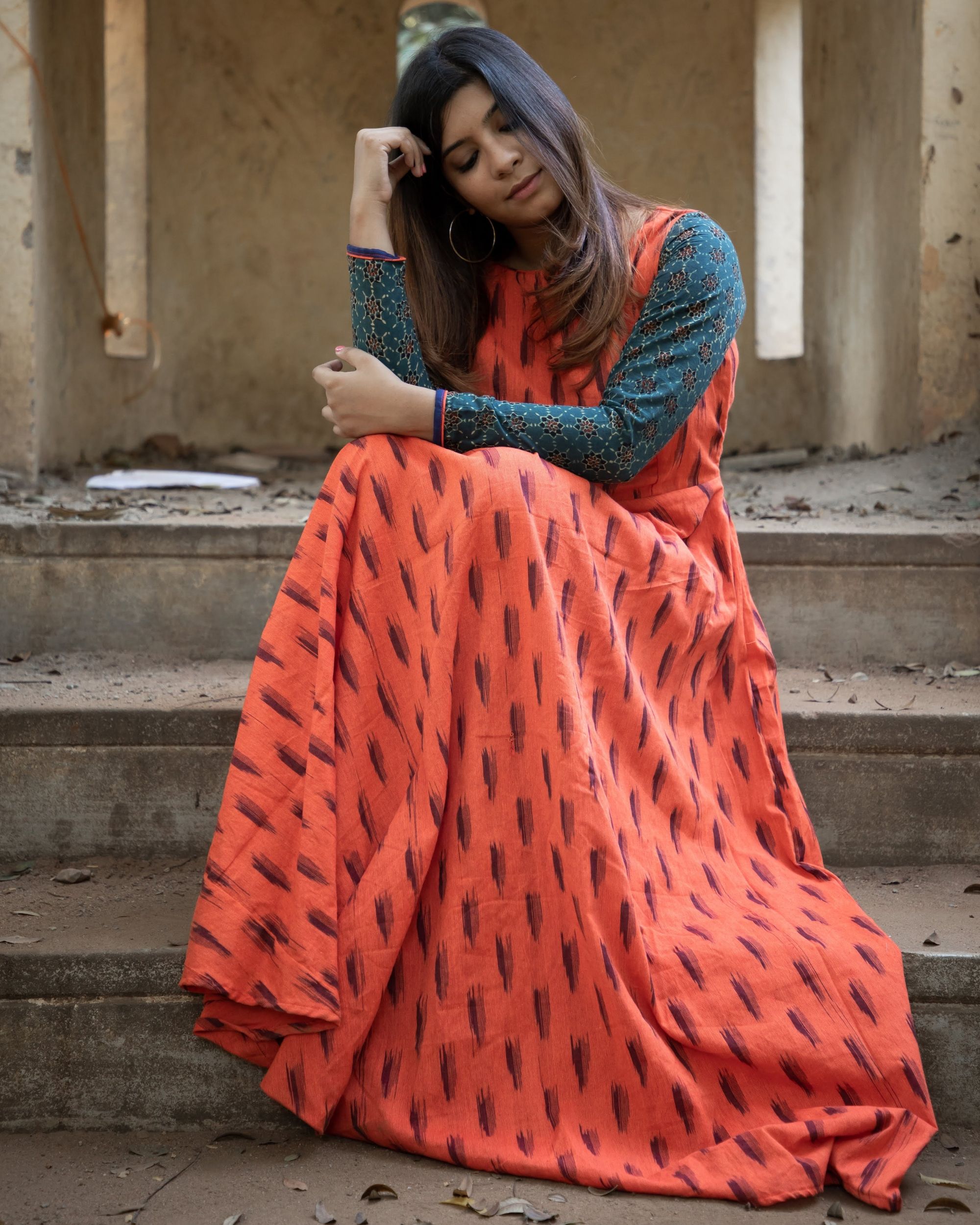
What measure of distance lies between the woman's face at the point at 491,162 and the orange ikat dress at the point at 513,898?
0.36 metres

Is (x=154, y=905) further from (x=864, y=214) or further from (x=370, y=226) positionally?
(x=864, y=214)

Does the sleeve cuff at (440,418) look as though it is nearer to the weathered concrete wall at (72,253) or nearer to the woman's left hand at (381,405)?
the woman's left hand at (381,405)

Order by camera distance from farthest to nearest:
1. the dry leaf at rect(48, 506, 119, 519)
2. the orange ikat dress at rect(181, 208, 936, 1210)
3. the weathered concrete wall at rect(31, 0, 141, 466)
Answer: the weathered concrete wall at rect(31, 0, 141, 466) → the dry leaf at rect(48, 506, 119, 519) → the orange ikat dress at rect(181, 208, 936, 1210)

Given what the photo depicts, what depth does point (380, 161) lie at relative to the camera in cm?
178

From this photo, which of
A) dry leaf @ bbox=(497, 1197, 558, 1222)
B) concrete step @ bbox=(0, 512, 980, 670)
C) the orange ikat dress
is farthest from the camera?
concrete step @ bbox=(0, 512, 980, 670)

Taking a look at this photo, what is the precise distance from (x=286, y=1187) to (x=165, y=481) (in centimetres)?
281

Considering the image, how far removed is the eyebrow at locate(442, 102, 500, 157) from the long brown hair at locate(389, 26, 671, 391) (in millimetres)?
13

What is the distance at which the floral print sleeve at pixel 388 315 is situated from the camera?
1.79 m

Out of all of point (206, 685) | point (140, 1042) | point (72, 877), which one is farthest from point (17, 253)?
point (140, 1042)

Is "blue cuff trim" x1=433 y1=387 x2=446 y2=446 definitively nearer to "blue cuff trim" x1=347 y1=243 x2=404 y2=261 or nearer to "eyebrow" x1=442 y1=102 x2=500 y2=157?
"blue cuff trim" x1=347 y1=243 x2=404 y2=261

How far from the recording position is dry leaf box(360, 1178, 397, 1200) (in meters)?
1.36

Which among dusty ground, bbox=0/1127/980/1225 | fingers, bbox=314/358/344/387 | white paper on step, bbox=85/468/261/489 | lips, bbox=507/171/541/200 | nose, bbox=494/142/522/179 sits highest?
nose, bbox=494/142/522/179

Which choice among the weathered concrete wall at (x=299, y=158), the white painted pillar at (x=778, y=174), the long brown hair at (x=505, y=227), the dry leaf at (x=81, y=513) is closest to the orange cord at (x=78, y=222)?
the weathered concrete wall at (x=299, y=158)

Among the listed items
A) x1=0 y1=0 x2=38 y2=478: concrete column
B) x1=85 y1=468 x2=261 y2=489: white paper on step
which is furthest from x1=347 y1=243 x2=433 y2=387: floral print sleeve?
x1=85 y1=468 x2=261 y2=489: white paper on step
